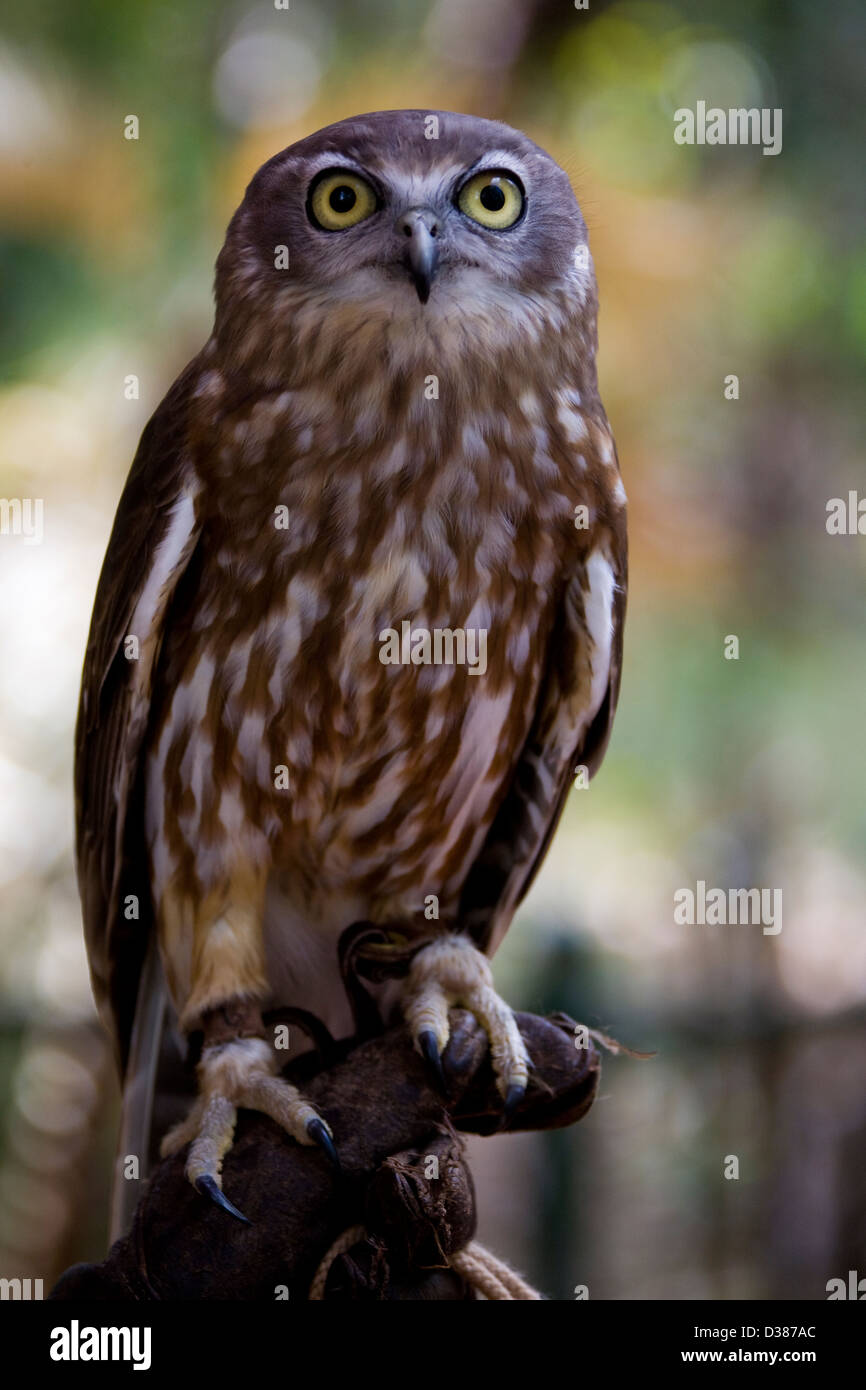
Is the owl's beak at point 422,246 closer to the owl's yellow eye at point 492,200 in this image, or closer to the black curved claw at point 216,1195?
the owl's yellow eye at point 492,200

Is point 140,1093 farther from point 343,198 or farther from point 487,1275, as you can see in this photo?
point 343,198

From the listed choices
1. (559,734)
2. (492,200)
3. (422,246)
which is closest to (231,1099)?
(559,734)

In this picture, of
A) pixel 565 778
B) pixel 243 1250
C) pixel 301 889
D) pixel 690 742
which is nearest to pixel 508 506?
pixel 565 778

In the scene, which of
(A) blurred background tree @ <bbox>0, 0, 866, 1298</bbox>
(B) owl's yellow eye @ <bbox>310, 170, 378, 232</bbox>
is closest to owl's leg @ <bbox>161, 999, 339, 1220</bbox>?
(B) owl's yellow eye @ <bbox>310, 170, 378, 232</bbox>

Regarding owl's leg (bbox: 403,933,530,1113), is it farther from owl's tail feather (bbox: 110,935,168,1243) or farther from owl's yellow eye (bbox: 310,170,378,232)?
owl's yellow eye (bbox: 310,170,378,232)

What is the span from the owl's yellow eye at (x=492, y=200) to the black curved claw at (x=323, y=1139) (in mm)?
999

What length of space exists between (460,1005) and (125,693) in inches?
21.7

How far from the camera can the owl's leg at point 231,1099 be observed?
1225mm

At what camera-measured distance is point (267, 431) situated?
4.42 feet

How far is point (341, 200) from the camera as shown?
1320 millimetres

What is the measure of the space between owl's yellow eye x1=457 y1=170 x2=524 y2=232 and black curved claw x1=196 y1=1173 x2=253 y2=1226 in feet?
3.53

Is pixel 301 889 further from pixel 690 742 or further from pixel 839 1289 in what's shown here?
pixel 839 1289

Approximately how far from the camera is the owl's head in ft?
4.24

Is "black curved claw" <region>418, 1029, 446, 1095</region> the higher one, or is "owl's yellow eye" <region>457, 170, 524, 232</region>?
"owl's yellow eye" <region>457, 170, 524, 232</region>
